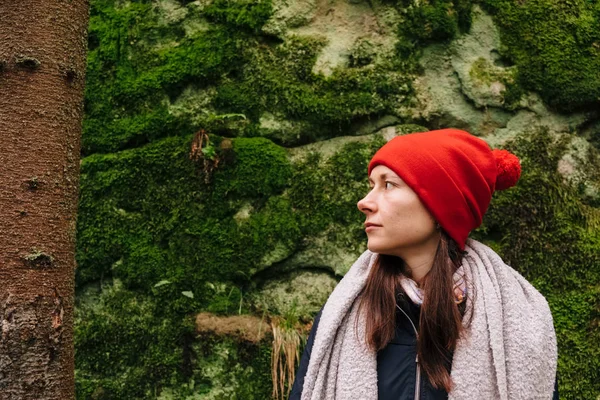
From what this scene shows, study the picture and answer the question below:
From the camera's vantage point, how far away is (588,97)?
3330mm

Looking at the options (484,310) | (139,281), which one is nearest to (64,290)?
(139,281)

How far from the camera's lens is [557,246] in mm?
3141

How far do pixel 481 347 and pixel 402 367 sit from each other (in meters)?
0.28

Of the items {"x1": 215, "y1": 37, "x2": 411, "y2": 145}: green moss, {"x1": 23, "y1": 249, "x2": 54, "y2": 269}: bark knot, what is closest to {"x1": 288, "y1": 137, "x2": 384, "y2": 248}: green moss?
{"x1": 215, "y1": 37, "x2": 411, "y2": 145}: green moss

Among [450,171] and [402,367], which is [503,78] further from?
[402,367]

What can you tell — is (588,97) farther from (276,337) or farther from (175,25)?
(175,25)

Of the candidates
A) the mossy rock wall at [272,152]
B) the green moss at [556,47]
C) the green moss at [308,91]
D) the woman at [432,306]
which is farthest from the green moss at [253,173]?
the green moss at [556,47]

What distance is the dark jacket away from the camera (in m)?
2.10

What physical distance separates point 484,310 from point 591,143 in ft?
5.57

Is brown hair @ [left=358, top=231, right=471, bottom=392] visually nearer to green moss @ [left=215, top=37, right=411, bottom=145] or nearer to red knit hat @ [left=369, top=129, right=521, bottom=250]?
red knit hat @ [left=369, top=129, right=521, bottom=250]

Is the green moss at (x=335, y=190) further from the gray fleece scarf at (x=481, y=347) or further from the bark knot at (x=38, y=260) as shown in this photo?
the bark knot at (x=38, y=260)

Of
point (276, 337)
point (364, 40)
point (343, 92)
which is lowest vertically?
point (276, 337)

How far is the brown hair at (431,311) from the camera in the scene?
6.97 feet

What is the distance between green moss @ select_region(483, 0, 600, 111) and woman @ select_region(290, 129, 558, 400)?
1.25 m
